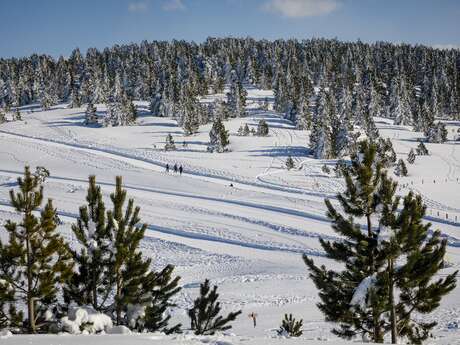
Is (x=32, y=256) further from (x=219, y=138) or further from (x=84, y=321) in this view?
(x=219, y=138)

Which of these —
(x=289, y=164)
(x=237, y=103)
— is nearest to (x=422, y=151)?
(x=289, y=164)

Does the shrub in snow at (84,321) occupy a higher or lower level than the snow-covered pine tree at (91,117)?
lower

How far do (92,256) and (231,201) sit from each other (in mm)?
31413

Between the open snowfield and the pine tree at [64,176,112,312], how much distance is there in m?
2.90

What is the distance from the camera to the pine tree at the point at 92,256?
40.3 feet

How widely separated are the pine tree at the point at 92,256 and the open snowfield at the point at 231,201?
9.52 ft

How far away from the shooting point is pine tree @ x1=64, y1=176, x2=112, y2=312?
1227cm

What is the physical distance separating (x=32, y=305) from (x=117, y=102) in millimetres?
79141

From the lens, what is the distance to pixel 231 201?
143 ft

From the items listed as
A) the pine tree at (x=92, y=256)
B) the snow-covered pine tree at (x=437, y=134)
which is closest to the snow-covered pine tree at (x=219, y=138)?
the snow-covered pine tree at (x=437, y=134)

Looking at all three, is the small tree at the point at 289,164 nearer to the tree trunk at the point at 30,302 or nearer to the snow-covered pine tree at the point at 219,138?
the snow-covered pine tree at the point at 219,138

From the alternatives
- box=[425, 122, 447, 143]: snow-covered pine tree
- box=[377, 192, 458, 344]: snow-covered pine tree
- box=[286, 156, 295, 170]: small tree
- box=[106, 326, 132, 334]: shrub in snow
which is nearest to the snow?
box=[377, 192, 458, 344]: snow-covered pine tree

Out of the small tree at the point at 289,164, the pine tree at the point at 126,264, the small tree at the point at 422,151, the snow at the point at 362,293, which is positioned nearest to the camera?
the snow at the point at 362,293

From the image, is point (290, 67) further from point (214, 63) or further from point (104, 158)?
point (104, 158)
